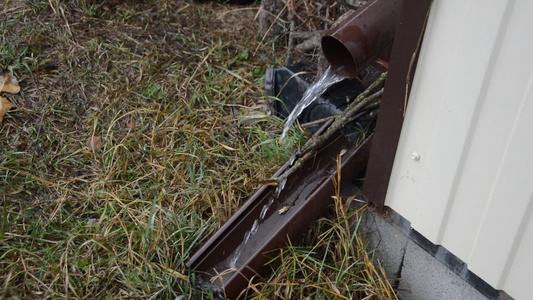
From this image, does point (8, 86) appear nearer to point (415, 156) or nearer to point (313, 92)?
point (313, 92)

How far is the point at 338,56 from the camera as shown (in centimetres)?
259

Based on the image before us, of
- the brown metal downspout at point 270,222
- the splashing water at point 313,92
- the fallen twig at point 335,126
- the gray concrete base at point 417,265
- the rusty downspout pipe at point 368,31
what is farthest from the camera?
the splashing water at point 313,92

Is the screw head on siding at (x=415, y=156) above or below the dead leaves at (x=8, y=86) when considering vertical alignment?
above

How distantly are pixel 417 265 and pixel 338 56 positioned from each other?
1184 millimetres

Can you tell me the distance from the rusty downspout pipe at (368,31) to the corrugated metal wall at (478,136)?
0.51 m

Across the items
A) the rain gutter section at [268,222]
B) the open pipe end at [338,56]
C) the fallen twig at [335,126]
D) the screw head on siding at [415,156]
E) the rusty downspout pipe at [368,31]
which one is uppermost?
the rusty downspout pipe at [368,31]

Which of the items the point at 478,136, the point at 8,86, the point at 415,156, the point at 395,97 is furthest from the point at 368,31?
the point at 8,86

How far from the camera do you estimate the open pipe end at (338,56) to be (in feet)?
8.30

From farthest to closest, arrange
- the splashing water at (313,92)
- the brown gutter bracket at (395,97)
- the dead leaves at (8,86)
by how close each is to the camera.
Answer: the dead leaves at (8,86) < the splashing water at (313,92) < the brown gutter bracket at (395,97)

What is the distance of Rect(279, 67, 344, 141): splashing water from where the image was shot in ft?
8.71

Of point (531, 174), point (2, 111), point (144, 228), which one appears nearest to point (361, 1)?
point (531, 174)

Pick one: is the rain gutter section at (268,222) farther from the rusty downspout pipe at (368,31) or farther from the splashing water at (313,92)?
the rusty downspout pipe at (368,31)

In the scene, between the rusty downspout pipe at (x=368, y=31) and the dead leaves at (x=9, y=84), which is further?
the dead leaves at (x=9, y=84)

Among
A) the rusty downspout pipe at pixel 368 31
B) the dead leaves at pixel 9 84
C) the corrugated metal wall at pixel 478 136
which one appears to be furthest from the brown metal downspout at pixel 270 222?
the dead leaves at pixel 9 84
